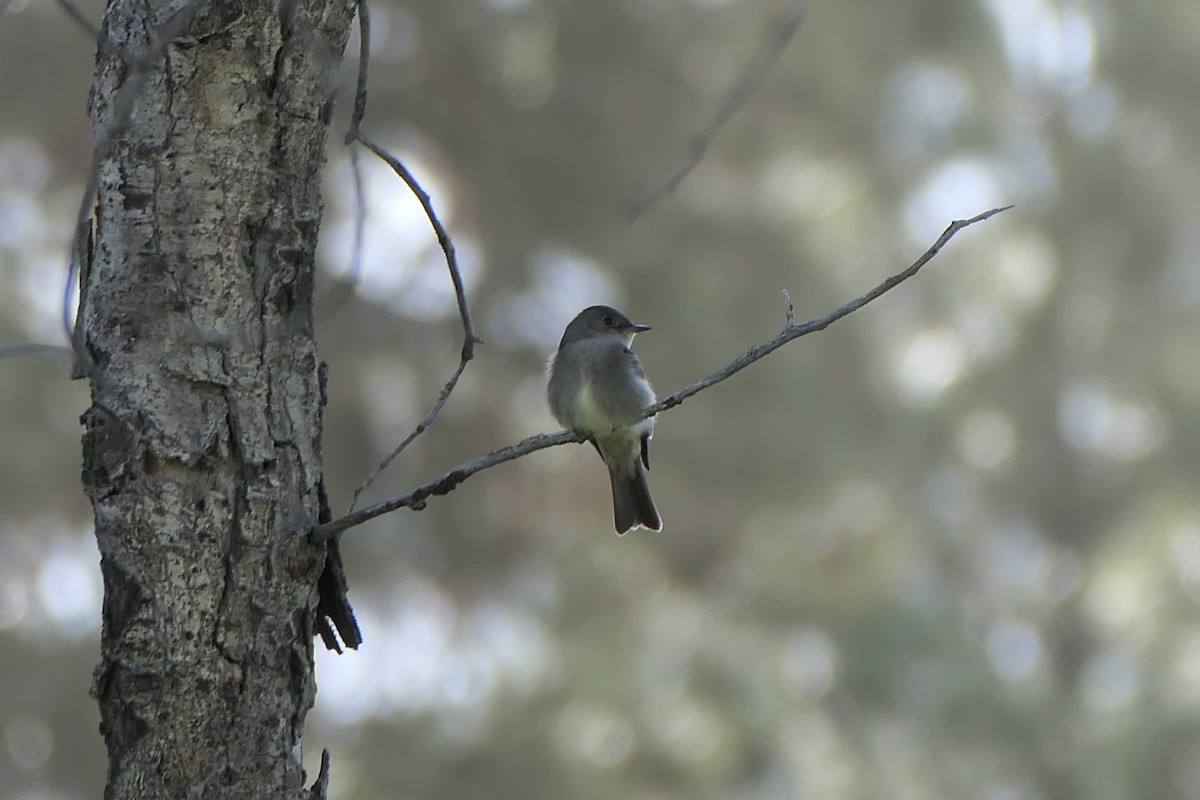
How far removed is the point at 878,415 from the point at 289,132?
7.44 m

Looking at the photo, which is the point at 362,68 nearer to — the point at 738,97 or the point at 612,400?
the point at 738,97

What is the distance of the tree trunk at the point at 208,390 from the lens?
7.07ft

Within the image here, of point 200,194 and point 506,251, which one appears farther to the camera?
point 506,251

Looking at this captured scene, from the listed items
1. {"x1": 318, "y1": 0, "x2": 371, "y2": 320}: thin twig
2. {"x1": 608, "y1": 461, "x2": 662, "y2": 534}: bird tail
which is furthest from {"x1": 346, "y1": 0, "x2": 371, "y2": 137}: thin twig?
{"x1": 608, "y1": 461, "x2": 662, "y2": 534}: bird tail

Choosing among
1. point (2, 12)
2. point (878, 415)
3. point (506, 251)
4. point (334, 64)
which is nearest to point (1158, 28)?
point (878, 415)

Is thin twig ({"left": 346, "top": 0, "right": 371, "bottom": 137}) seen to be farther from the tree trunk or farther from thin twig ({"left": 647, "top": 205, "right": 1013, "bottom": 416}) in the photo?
thin twig ({"left": 647, "top": 205, "right": 1013, "bottom": 416})

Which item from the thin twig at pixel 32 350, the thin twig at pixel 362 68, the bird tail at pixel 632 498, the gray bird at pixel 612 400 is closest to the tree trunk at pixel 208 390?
the thin twig at pixel 362 68

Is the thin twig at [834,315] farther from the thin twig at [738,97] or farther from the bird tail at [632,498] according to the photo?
the bird tail at [632,498]

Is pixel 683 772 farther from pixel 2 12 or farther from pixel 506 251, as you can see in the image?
pixel 2 12

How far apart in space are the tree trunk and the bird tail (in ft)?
8.44

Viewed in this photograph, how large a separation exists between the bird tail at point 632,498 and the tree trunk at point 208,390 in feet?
8.44

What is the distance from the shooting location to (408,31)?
9234 mm

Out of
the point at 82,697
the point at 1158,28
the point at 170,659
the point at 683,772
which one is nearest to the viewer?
the point at 170,659

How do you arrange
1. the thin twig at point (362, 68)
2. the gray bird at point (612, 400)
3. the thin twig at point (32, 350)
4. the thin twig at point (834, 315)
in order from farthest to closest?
1. the gray bird at point (612, 400)
2. the thin twig at point (362, 68)
3. the thin twig at point (834, 315)
4. the thin twig at point (32, 350)
